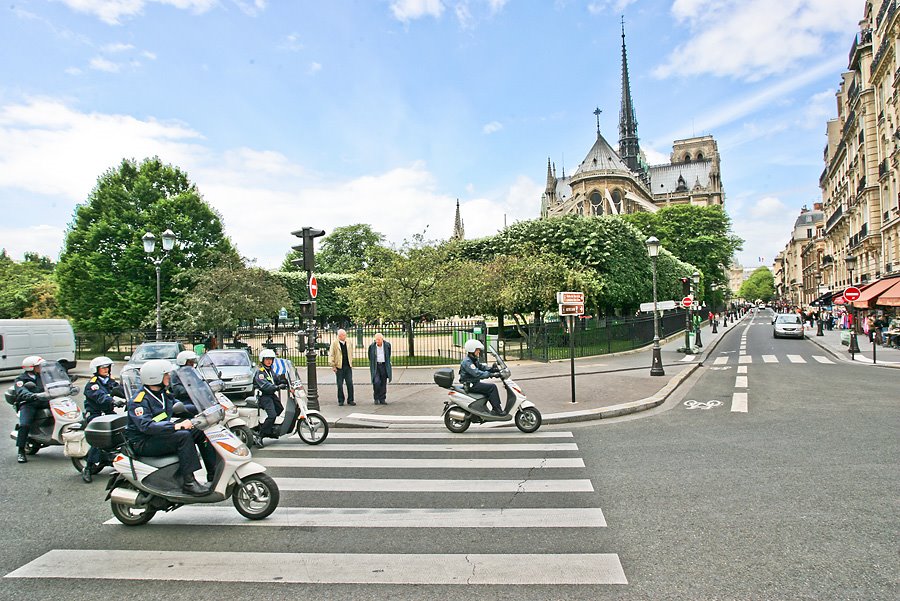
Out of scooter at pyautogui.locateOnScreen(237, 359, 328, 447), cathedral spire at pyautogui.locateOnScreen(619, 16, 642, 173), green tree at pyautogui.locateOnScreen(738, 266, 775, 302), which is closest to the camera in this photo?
scooter at pyautogui.locateOnScreen(237, 359, 328, 447)

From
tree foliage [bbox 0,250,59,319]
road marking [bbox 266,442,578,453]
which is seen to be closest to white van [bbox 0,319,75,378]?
road marking [bbox 266,442,578,453]

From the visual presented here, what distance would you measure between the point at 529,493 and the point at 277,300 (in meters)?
27.5

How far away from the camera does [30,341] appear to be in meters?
20.3

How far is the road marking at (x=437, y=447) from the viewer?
8.41m

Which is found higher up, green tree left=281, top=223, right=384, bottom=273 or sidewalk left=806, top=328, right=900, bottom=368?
green tree left=281, top=223, right=384, bottom=273

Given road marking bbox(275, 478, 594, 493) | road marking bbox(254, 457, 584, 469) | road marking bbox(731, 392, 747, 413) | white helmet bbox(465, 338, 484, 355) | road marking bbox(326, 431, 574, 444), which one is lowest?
road marking bbox(731, 392, 747, 413)

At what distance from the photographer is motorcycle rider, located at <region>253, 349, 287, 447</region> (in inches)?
349

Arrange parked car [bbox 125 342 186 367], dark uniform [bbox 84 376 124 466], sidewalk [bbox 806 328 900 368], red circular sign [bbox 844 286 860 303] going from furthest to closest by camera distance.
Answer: red circular sign [bbox 844 286 860 303], sidewalk [bbox 806 328 900 368], parked car [bbox 125 342 186 367], dark uniform [bbox 84 376 124 466]

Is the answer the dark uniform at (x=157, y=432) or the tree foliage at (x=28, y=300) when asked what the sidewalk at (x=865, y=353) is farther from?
the tree foliage at (x=28, y=300)

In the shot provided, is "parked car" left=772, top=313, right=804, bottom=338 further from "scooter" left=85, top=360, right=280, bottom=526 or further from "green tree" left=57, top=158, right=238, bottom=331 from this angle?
"scooter" left=85, top=360, right=280, bottom=526

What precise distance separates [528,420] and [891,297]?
26.3 m

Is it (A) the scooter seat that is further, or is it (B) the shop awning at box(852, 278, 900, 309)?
(B) the shop awning at box(852, 278, 900, 309)

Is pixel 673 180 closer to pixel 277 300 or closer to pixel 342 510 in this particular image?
pixel 277 300

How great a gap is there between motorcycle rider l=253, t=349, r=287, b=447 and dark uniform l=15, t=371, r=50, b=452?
300 centimetres
